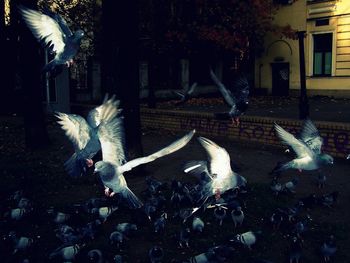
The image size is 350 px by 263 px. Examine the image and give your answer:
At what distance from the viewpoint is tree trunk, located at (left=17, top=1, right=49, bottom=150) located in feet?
43.4

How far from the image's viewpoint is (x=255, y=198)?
842cm

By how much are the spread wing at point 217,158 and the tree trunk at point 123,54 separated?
3742 mm

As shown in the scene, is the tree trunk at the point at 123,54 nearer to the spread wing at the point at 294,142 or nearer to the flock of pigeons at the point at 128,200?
the flock of pigeons at the point at 128,200

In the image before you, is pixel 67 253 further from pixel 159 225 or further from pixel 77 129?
pixel 77 129

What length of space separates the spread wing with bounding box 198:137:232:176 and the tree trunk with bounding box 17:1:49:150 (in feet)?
27.3

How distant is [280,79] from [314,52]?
306 cm

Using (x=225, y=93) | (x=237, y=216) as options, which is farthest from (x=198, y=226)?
(x=225, y=93)

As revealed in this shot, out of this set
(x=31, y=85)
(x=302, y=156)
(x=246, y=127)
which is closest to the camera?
(x=302, y=156)

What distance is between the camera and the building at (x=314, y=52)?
27.4 m

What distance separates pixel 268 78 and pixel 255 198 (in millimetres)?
24405

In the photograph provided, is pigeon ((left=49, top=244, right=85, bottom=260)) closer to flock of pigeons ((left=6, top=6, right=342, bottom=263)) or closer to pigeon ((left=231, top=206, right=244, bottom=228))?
flock of pigeons ((left=6, top=6, right=342, bottom=263))

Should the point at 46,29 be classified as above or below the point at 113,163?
above

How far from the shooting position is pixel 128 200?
617cm

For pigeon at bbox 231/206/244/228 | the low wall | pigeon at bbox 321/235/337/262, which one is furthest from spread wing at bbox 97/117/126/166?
the low wall
